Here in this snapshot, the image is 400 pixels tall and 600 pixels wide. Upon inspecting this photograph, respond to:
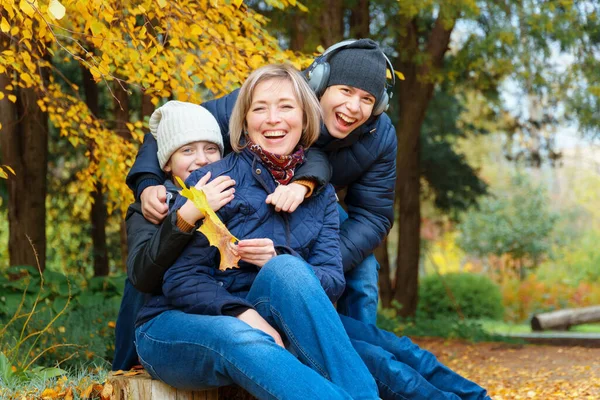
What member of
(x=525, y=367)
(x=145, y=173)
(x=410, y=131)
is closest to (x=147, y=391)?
(x=145, y=173)

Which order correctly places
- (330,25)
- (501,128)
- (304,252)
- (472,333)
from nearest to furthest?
(304,252)
(330,25)
(472,333)
(501,128)

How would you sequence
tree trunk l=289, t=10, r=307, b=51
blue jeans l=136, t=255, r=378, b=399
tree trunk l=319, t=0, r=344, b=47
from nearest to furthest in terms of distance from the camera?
blue jeans l=136, t=255, r=378, b=399
tree trunk l=319, t=0, r=344, b=47
tree trunk l=289, t=10, r=307, b=51

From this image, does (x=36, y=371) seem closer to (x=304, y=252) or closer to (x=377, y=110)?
(x=304, y=252)

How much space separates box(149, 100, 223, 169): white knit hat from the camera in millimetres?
2910

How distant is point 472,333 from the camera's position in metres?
8.38

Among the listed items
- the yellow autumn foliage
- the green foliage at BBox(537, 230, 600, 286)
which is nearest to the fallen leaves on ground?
the yellow autumn foliage

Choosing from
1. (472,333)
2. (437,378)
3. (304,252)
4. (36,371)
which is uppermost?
(304,252)

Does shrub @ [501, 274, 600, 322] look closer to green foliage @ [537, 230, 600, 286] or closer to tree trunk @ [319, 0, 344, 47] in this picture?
green foliage @ [537, 230, 600, 286]

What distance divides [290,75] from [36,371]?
1965 mm

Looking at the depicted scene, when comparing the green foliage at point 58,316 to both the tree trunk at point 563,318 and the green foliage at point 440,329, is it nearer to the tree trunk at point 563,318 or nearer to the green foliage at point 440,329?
the green foliage at point 440,329

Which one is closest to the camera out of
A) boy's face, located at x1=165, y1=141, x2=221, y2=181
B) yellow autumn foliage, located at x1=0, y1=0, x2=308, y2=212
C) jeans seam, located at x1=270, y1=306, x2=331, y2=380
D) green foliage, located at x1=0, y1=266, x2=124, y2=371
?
jeans seam, located at x1=270, y1=306, x2=331, y2=380

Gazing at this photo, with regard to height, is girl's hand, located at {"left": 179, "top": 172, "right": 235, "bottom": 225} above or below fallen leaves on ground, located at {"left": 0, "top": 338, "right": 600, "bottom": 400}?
above

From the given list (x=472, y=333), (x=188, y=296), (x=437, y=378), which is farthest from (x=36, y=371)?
(x=472, y=333)

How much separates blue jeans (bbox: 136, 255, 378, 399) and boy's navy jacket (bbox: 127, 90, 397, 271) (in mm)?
674
